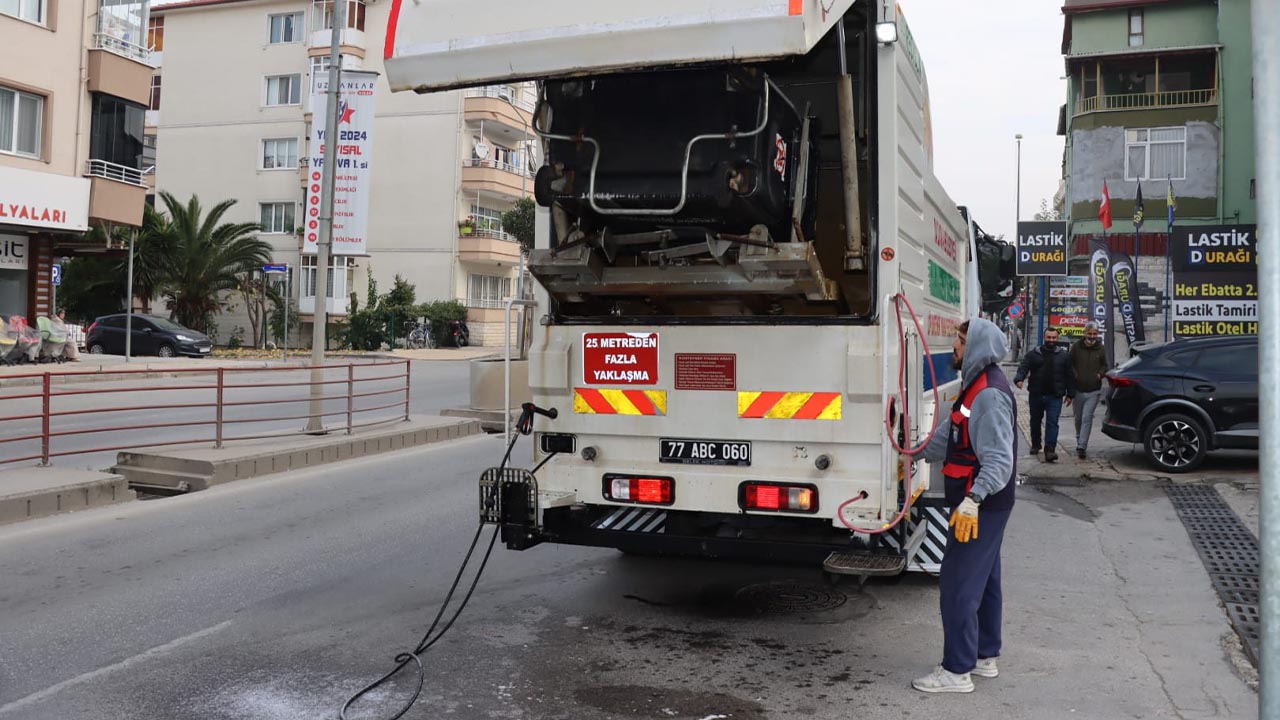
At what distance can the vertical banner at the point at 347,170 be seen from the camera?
14430mm

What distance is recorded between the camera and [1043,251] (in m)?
25.7

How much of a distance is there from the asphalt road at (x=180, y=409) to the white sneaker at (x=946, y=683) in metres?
7.58

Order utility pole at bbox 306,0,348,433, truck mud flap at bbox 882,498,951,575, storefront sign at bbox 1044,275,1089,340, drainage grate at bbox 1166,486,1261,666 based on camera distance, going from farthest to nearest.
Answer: storefront sign at bbox 1044,275,1089,340, utility pole at bbox 306,0,348,433, truck mud flap at bbox 882,498,951,575, drainage grate at bbox 1166,486,1261,666

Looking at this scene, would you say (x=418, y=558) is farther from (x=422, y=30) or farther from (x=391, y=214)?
(x=391, y=214)

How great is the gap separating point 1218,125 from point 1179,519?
107ft

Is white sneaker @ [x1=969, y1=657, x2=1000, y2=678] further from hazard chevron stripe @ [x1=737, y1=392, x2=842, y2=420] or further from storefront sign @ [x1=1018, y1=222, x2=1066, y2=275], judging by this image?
storefront sign @ [x1=1018, y1=222, x2=1066, y2=275]

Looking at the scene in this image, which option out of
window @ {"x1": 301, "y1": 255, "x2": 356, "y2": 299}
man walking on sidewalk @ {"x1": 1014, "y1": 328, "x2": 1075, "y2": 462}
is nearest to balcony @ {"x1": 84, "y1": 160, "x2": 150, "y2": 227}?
window @ {"x1": 301, "y1": 255, "x2": 356, "y2": 299}

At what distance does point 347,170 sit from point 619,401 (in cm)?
972

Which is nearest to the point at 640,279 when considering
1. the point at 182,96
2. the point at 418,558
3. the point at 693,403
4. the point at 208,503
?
the point at 693,403

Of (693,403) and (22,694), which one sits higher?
(693,403)

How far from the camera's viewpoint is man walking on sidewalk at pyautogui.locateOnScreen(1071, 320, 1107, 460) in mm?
13898

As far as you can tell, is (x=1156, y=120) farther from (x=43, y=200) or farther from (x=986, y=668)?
(x=986, y=668)

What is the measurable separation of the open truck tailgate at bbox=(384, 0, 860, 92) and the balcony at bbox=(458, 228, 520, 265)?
4240cm

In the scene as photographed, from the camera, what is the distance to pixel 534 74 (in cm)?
504
